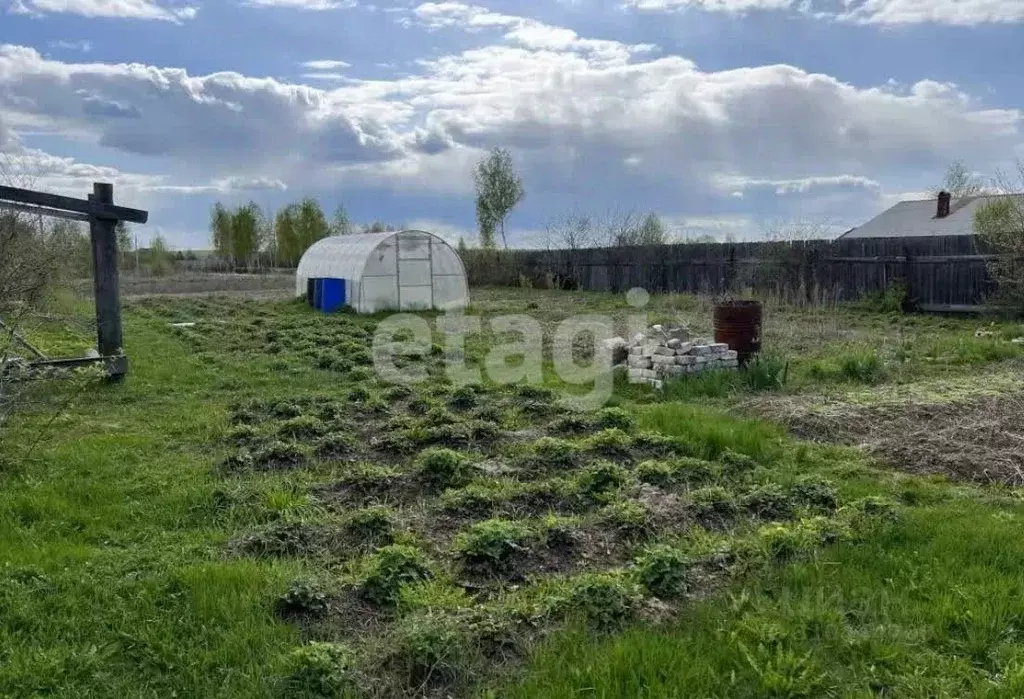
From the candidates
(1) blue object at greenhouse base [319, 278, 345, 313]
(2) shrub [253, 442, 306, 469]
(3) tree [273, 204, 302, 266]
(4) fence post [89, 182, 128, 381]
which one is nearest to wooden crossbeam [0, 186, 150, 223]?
(4) fence post [89, 182, 128, 381]

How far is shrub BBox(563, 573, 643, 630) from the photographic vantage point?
318 cm

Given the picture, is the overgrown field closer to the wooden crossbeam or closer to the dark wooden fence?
the wooden crossbeam

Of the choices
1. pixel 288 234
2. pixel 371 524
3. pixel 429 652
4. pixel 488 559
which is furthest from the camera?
pixel 288 234

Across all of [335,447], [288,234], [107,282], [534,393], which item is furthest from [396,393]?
[288,234]

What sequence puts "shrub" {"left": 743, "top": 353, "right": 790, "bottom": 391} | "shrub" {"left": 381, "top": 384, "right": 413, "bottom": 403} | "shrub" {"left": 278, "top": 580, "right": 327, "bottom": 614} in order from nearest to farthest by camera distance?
1. "shrub" {"left": 278, "top": 580, "right": 327, "bottom": 614}
2. "shrub" {"left": 381, "top": 384, "right": 413, "bottom": 403}
3. "shrub" {"left": 743, "top": 353, "right": 790, "bottom": 391}

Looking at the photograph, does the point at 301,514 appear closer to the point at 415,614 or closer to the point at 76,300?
the point at 415,614

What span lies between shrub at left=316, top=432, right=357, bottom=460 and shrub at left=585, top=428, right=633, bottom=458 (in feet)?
5.62

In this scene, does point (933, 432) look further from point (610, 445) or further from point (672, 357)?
point (672, 357)

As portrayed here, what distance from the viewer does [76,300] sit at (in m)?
19.8

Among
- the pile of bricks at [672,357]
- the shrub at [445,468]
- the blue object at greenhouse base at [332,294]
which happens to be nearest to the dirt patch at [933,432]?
the pile of bricks at [672,357]

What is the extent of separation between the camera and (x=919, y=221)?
27125 mm

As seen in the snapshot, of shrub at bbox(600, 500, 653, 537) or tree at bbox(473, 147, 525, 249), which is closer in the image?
shrub at bbox(600, 500, 653, 537)

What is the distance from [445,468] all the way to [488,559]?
139 centimetres

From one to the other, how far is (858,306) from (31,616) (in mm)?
17026
